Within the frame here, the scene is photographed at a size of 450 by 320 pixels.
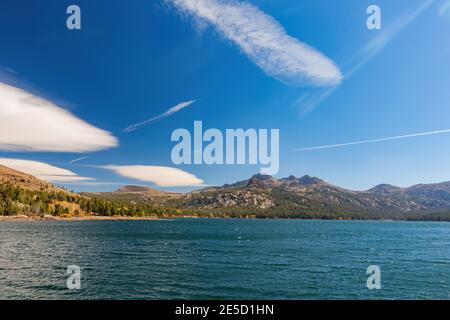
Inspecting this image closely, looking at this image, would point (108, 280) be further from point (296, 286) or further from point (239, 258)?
point (239, 258)

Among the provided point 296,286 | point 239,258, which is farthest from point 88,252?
point 296,286

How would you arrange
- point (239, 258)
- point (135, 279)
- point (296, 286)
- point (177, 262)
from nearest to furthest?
point (296, 286) < point (135, 279) < point (177, 262) < point (239, 258)

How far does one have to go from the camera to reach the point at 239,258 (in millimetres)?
77625

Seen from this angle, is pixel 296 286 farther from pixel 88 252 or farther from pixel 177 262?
pixel 88 252
